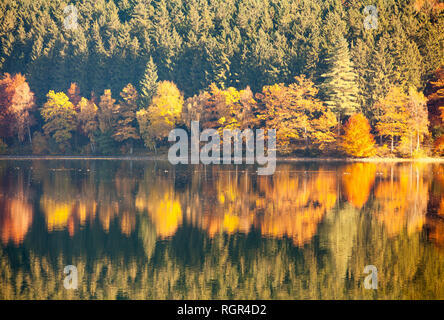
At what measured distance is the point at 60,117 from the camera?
94.6 meters

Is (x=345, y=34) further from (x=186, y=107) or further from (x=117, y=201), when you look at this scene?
(x=117, y=201)

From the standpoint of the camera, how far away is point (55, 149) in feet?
310

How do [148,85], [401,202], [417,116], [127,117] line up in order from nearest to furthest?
[401,202] → [417,116] → [148,85] → [127,117]

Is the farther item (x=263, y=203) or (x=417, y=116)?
(x=417, y=116)

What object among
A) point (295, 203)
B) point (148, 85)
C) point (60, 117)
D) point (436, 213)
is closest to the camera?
point (436, 213)

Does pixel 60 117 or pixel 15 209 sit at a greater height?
pixel 60 117

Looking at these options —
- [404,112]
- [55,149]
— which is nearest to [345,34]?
[404,112]

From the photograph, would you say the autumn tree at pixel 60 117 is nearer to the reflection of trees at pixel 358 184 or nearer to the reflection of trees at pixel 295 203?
the reflection of trees at pixel 358 184

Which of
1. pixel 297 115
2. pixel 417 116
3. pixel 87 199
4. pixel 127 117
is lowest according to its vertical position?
pixel 87 199

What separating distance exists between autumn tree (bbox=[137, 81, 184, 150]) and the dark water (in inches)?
1642

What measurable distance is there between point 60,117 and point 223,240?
246 ft

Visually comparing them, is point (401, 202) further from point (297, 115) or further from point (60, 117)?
point (60, 117)

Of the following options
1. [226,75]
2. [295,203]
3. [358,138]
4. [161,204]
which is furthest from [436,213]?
[226,75]

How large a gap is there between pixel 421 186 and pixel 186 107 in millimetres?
48948
